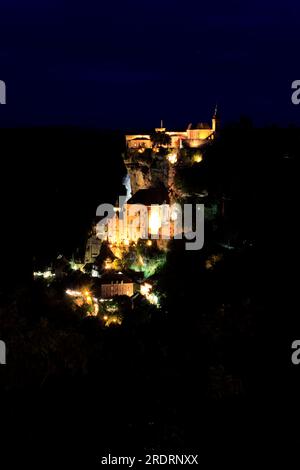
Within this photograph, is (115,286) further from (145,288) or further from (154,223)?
(154,223)

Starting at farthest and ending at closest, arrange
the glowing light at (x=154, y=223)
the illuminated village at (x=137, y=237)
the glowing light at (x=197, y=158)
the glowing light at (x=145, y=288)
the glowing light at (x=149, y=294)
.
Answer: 1. the glowing light at (x=154, y=223)
2. the glowing light at (x=197, y=158)
3. the glowing light at (x=145, y=288)
4. the illuminated village at (x=137, y=237)
5. the glowing light at (x=149, y=294)

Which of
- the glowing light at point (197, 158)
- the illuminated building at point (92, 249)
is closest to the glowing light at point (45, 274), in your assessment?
the illuminated building at point (92, 249)

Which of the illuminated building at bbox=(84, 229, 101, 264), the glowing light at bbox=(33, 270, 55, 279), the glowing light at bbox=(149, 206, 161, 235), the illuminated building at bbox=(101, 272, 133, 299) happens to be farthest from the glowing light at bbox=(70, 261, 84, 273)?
the glowing light at bbox=(149, 206, 161, 235)

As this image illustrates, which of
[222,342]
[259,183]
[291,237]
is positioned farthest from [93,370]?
[259,183]

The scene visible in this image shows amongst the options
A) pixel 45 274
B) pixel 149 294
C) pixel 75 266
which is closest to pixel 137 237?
pixel 149 294

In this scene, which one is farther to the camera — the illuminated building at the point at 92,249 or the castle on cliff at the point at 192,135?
the illuminated building at the point at 92,249

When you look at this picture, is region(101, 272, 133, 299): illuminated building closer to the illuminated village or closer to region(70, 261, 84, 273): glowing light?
the illuminated village

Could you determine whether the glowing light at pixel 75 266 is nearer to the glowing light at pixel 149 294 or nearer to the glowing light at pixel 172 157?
the glowing light at pixel 149 294

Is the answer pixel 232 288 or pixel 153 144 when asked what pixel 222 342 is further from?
pixel 153 144

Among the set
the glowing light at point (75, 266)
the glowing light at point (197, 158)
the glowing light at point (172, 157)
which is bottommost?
the glowing light at point (75, 266)

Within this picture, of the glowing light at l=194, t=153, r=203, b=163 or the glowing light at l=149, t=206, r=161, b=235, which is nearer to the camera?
the glowing light at l=194, t=153, r=203, b=163

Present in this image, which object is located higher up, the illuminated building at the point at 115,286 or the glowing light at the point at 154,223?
the glowing light at the point at 154,223
